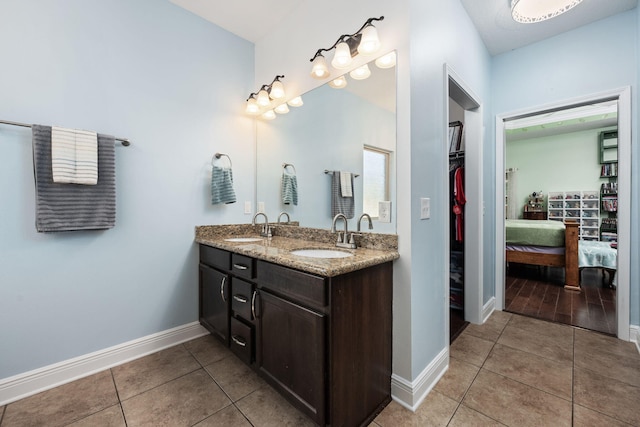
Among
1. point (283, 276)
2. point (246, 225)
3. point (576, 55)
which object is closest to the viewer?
point (283, 276)

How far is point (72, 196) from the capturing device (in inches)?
63.1

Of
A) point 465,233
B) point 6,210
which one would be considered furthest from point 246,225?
point 465,233

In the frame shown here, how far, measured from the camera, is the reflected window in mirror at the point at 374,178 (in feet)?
5.20

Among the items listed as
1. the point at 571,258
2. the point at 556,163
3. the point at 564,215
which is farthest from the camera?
the point at 556,163

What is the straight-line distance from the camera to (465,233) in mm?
2527

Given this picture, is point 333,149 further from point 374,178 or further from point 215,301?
point 215,301

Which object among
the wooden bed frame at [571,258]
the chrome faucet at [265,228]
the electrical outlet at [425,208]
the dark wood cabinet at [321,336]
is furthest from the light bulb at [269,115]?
the wooden bed frame at [571,258]

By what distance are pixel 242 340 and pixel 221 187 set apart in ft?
3.93

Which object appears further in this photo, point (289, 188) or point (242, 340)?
point (289, 188)

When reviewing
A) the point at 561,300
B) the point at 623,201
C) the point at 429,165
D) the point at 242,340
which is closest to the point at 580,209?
the point at 561,300

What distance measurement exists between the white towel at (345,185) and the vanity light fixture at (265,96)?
91cm

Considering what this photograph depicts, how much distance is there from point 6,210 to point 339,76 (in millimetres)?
2097

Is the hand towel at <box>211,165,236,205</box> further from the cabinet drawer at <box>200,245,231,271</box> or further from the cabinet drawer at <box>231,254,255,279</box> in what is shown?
the cabinet drawer at <box>231,254,255,279</box>

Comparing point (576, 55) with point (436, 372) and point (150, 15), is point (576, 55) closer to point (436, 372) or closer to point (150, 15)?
point (436, 372)
